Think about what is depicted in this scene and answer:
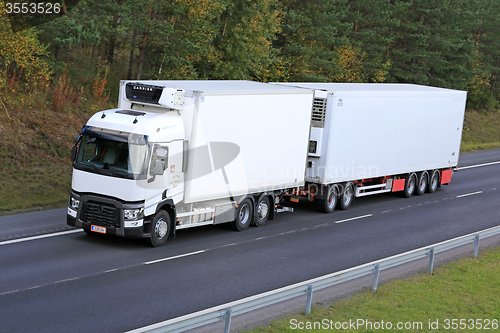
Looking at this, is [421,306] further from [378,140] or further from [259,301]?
[378,140]

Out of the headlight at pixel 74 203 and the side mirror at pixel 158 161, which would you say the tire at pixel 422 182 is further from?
the headlight at pixel 74 203

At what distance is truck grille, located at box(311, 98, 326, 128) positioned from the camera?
764 inches

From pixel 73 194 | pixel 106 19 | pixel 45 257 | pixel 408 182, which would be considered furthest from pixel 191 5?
pixel 45 257

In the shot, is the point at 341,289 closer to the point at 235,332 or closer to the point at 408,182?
the point at 235,332

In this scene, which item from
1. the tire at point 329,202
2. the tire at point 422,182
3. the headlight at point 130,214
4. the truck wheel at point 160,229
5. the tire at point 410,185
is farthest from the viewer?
the tire at point 422,182

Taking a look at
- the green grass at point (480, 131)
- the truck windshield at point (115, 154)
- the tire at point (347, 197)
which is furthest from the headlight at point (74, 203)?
the green grass at point (480, 131)

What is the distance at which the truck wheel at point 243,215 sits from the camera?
56.6 ft

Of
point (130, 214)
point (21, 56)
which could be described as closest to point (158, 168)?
point (130, 214)

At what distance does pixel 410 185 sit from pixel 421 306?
44.7 feet

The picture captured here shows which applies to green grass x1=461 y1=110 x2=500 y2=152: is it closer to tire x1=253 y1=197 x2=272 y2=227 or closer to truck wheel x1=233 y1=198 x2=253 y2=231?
tire x1=253 y1=197 x2=272 y2=227

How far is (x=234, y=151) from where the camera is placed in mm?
16391

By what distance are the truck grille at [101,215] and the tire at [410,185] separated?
43.7 feet

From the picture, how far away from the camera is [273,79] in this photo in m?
35.5

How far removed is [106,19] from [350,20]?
2240 cm
